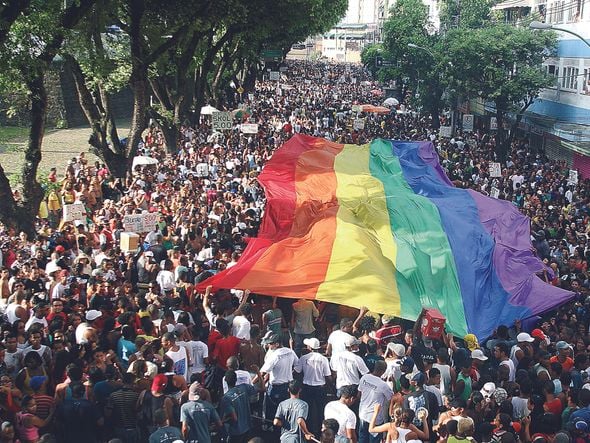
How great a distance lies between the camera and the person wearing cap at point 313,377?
9.52 m

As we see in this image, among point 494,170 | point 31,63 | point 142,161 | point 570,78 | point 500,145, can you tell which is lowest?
point 500,145

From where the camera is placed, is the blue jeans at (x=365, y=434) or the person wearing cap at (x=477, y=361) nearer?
the blue jeans at (x=365, y=434)

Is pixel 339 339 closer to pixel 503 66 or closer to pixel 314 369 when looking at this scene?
pixel 314 369

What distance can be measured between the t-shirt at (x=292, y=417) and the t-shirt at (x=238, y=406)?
49 centimetres

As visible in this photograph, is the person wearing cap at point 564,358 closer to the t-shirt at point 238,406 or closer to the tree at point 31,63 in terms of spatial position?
the t-shirt at point 238,406

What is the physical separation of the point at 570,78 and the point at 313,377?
26.7 meters

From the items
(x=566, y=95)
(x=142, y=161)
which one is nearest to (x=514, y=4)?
(x=566, y=95)

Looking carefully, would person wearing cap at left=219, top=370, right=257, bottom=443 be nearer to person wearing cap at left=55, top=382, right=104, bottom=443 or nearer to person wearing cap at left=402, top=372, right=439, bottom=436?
person wearing cap at left=55, top=382, right=104, bottom=443

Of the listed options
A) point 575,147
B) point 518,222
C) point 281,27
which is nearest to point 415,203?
point 518,222

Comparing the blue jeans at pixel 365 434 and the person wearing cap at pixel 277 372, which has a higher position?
the person wearing cap at pixel 277 372

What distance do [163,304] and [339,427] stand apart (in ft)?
13.7

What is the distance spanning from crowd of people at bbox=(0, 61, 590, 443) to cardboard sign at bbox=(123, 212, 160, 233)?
0.33 m

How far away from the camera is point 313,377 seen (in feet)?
31.3

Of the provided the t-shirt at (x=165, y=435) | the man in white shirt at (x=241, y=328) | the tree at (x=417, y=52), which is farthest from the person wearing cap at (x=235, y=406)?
the tree at (x=417, y=52)
